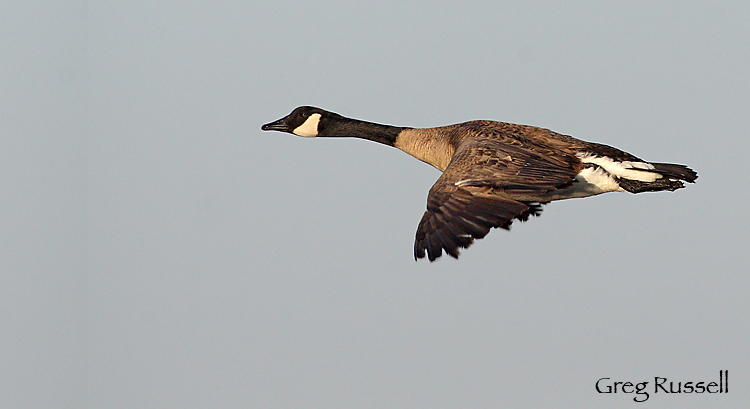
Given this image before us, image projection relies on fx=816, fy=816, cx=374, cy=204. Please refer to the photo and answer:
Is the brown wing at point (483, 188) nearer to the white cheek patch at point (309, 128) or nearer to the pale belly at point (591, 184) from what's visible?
the pale belly at point (591, 184)

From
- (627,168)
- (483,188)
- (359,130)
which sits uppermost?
(359,130)

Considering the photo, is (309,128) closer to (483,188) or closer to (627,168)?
(483,188)

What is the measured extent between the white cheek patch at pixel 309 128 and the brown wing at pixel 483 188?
93 cm

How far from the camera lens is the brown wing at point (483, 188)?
8.80 feet

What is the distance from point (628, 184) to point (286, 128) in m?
1.65

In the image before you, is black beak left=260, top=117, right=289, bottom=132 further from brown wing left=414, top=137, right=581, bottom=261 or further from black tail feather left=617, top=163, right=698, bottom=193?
black tail feather left=617, top=163, right=698, bottom=193

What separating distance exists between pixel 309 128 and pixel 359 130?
0.28 metres

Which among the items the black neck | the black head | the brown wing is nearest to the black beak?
the black head

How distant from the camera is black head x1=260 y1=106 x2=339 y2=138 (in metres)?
3.97

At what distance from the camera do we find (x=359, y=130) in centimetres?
388

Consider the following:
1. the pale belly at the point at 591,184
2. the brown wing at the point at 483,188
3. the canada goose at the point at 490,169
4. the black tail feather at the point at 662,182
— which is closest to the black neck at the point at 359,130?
the canada goose at the point at 490,169

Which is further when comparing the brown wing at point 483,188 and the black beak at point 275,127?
the black beak at point 275,127

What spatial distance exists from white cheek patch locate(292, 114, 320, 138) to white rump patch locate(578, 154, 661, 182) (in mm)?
1317

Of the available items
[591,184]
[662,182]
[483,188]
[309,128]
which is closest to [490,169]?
[483,188]
